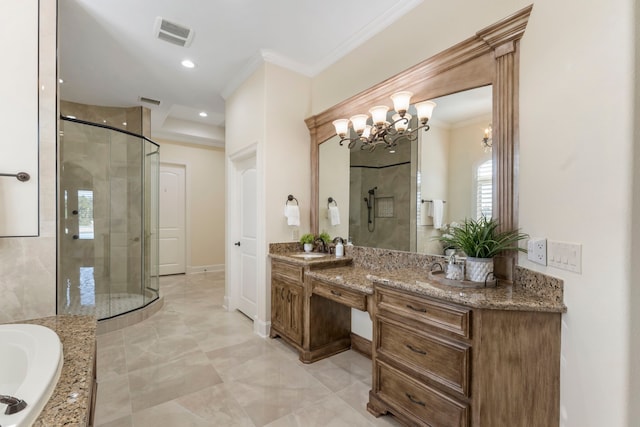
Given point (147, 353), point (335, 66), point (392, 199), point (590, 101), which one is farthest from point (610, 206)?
point (147, 353)

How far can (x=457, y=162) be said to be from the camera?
198 centimetres

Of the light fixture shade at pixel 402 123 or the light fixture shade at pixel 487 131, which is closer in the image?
the light fixture shade at pixel 487 131

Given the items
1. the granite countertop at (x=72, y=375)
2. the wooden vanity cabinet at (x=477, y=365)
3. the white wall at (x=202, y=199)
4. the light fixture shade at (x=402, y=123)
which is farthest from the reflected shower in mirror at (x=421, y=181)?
the white wall at (x=202, y=199)

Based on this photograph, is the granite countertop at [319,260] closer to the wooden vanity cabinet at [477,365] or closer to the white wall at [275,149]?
the white wall at [275,149]

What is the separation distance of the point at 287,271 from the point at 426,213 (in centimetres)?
139

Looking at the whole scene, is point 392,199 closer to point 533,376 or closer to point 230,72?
point 533,376

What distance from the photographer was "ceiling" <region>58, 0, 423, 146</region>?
2324mm

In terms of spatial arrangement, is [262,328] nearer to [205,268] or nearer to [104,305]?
[104,305]

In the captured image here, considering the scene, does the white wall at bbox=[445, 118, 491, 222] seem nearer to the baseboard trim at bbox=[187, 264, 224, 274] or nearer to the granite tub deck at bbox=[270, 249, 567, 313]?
the granite tub deck at bbox=[270, 249, 567, 313]

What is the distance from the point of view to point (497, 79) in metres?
1.69

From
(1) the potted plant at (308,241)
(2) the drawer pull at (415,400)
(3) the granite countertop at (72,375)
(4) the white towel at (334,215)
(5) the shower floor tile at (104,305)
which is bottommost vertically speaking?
(5) the shower floor tile at (104,305)

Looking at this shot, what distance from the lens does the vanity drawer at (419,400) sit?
1401mm

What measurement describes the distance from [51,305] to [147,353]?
111 cm

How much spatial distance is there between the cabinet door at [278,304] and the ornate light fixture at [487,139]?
2037mm
